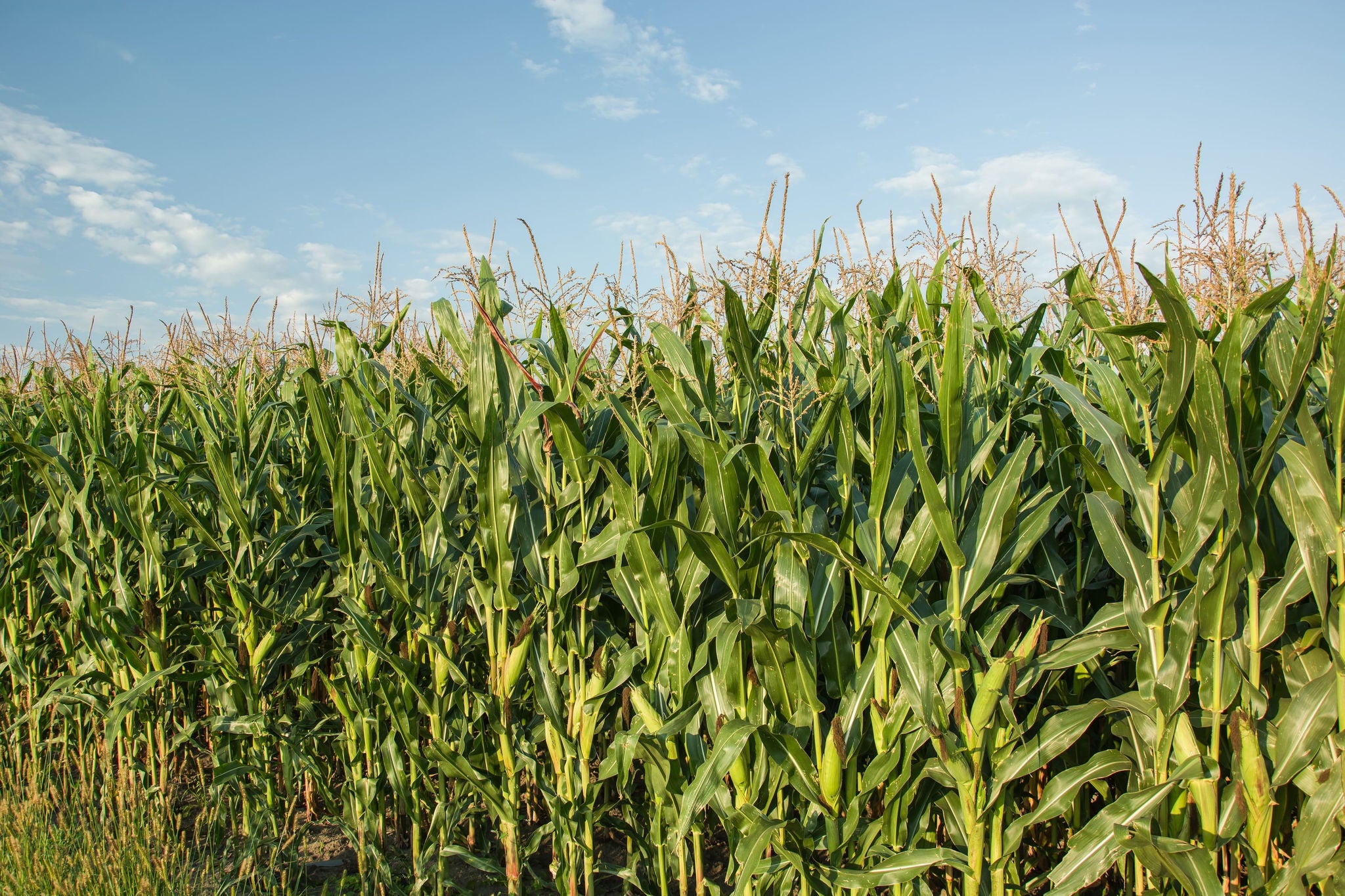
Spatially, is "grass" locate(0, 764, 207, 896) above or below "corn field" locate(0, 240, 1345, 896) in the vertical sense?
below

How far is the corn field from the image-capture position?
2107 millimetres

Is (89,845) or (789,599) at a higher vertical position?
(789,599)

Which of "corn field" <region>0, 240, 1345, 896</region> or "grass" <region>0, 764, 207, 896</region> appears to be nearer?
"corn field" <region>0, 240, 1345, 896</region>

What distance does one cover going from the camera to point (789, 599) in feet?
7.81

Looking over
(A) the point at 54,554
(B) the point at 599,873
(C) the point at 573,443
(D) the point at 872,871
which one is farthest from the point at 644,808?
(A) the point at 54,554

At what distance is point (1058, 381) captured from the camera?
2.21 m

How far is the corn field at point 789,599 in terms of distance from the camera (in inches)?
83.0

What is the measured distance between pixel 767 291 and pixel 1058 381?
99 centimetres

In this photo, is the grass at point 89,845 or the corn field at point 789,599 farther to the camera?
the grass at point 89,845

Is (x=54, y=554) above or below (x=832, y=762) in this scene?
above

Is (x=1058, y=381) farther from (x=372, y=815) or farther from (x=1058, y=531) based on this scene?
(x=372, y=815)

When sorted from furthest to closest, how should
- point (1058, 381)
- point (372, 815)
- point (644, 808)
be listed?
point (372, 815) < point (644, 808) < point (1058, 381)

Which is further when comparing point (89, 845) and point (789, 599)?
point (89, 845)

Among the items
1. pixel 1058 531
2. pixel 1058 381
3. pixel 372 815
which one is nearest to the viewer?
pixel 1058 381
